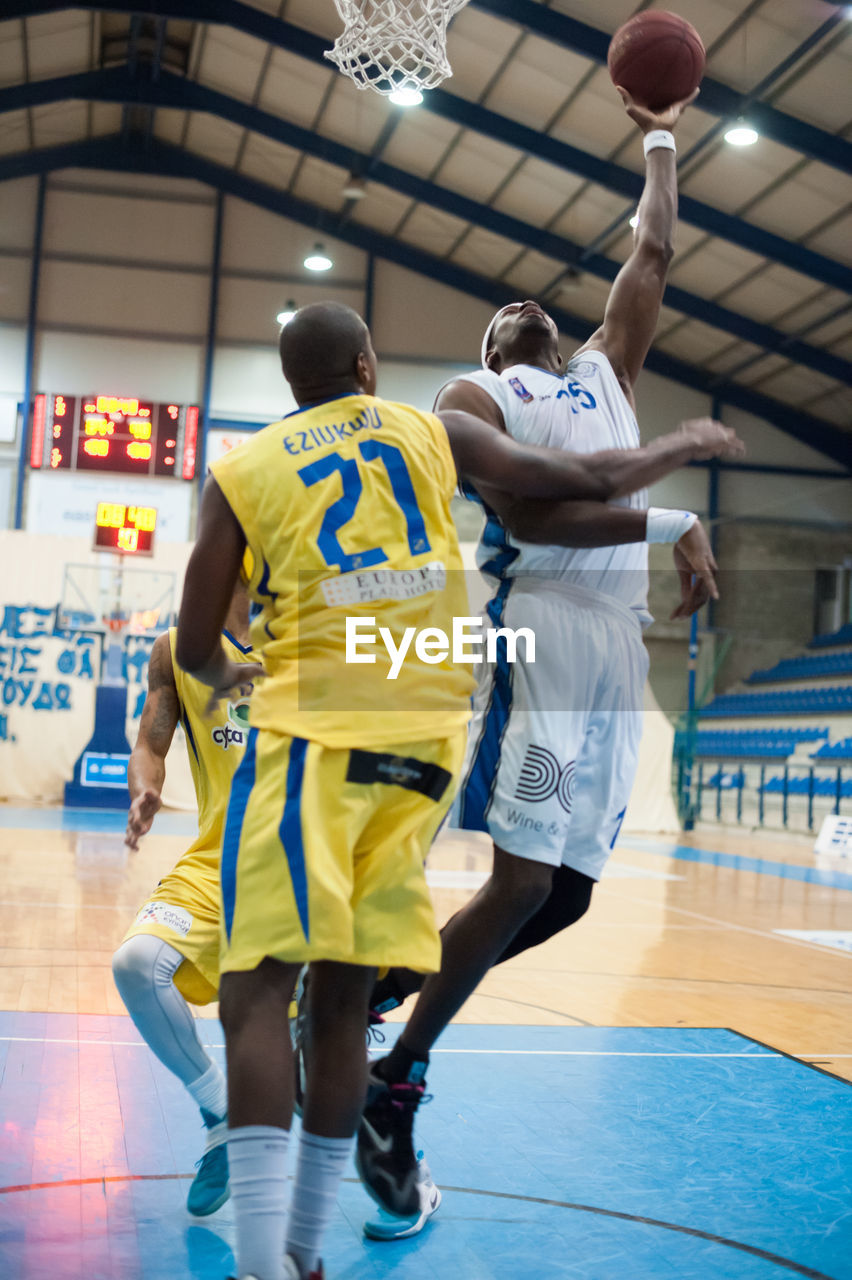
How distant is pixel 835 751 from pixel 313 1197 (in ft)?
46.4

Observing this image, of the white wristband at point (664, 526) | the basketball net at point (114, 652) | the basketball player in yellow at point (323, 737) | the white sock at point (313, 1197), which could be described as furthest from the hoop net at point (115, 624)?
the white sock at point (313, 1197)

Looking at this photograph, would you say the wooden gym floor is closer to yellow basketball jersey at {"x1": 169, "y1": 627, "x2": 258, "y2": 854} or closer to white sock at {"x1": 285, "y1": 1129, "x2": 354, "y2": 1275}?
white sock at {"x1": 285, "y1": 1129, "x2": 354, "y2": 1275}

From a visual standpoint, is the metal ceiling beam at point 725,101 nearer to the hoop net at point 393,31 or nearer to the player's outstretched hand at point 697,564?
the hoop net at point 393,31

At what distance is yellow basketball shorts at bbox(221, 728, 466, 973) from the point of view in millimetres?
1709

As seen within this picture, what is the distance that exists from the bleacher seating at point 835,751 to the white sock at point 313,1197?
13578 millimetres

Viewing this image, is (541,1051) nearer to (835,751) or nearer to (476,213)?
(835,751)

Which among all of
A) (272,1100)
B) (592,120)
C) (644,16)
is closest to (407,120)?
(592,120)

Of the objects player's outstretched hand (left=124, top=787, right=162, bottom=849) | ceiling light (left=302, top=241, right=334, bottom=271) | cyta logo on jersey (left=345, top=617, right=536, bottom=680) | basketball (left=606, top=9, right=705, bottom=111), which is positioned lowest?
player's outstretched hand (left=124, top=787, right=162, bottom=849)

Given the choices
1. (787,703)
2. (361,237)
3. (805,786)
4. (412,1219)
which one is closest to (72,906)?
(412,1219)

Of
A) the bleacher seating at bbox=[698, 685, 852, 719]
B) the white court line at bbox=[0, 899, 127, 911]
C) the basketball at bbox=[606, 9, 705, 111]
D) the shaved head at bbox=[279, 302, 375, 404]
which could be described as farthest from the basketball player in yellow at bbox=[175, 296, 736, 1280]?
the bleacher seating at bbox=[698, 685, 852, 719]

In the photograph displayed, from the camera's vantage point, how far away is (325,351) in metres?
1.98

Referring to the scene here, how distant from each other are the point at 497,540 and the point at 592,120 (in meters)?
13.7

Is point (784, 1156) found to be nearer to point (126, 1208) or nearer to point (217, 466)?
point (126, 1208)

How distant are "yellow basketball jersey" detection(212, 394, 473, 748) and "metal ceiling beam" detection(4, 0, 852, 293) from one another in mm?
14546
